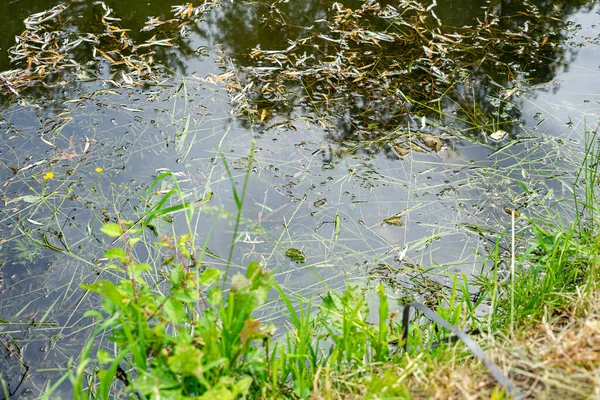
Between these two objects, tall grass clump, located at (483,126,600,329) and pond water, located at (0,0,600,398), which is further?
pond water, located at (0,0,600,398)

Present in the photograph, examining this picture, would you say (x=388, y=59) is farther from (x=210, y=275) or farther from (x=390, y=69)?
(x=210, y=275)

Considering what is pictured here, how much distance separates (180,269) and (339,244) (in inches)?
45.8

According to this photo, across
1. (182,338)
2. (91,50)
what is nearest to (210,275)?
(182,338)

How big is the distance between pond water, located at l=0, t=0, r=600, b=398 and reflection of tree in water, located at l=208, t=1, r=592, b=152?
0.5 inches

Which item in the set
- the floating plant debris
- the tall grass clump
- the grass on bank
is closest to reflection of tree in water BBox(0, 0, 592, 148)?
the floating plant debris

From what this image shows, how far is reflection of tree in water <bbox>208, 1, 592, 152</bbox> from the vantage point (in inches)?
122

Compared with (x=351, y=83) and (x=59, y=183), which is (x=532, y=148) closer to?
(x=351, y=83)

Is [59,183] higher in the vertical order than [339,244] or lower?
higher

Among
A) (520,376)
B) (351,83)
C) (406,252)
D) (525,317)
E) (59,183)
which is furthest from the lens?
(351,83)

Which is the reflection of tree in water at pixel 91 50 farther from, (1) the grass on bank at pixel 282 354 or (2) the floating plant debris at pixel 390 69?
(1) the grass on bank at pixel 282 354

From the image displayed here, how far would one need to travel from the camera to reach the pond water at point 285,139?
91.9 inches

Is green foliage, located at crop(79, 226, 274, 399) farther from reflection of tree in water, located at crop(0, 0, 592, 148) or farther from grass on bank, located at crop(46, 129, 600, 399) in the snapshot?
reflection of tree in water, located at crop(0, 0, 592, 148)

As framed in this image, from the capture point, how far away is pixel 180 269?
1.38m

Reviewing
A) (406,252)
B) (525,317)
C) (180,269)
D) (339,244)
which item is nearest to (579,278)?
(525,317)
